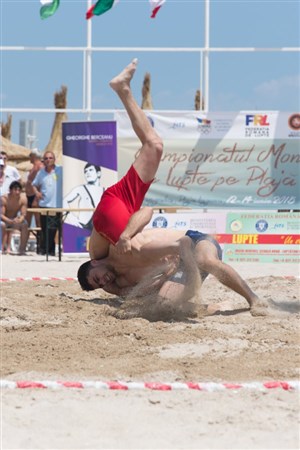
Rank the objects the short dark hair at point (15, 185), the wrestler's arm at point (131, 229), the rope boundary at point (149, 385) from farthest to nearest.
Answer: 1. the short dark hair at point (15, 185)
2. the wrestler's arm at point (131, 229)
3. the rope boundary at point (149, 385)

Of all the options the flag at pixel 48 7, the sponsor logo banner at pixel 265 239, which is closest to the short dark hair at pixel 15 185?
the flag at pixel 48 7

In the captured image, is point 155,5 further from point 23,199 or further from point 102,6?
point 23,199

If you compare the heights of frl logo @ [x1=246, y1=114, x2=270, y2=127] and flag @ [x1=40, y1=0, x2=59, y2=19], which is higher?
flag @ [x1=40, y1=0, x2=59, y2=19]

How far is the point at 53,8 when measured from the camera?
12.0 m

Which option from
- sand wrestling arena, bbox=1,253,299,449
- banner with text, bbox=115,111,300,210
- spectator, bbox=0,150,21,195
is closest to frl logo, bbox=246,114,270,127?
banner with text, bbox=115,111,300,210

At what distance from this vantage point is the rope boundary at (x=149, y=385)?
3799mm

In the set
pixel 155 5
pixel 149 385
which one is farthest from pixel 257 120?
pixel 149 385

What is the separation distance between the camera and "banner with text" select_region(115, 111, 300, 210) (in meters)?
12.1

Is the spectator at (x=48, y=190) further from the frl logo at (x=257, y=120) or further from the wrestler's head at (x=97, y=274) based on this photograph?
the wrestler's head at (x=97, y=274)

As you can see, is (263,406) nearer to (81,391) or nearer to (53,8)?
(81,391)

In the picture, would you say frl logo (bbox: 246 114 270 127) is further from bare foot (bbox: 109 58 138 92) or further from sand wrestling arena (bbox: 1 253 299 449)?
bare foot (bbox: 109 58 138 92)

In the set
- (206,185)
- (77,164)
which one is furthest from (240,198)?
(77,164)

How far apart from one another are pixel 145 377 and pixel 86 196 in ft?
27.4

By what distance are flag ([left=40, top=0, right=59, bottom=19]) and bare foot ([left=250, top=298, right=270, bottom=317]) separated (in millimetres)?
7236
